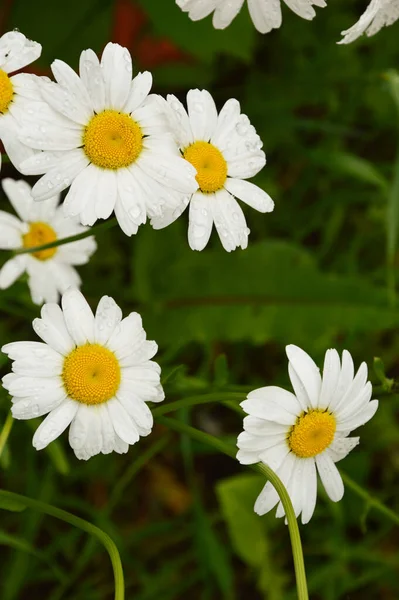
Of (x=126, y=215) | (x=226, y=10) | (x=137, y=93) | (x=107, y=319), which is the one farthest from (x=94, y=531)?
(x=226, y=10)

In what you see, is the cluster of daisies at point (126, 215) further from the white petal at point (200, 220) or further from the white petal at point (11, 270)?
the white petal at point (11, 270)

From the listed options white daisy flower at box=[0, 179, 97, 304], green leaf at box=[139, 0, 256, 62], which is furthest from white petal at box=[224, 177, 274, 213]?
green leaf at box=[139, 0, 256, 62]

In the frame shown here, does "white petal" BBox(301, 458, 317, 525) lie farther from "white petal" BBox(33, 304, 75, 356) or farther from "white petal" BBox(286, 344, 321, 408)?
"white petal" BBox(33, 304, 75, 356)

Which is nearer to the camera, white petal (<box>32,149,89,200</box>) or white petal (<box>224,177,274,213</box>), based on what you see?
white petal (<box>32,149,89,200</box>)

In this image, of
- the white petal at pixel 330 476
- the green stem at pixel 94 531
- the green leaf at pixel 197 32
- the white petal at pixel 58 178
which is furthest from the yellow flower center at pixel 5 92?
the green leaf at pixel 197 32

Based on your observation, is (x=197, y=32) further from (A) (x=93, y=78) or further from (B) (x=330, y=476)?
(B) (x=330, y=476)

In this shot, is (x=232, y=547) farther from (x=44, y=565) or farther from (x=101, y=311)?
(x=101, y=311)
